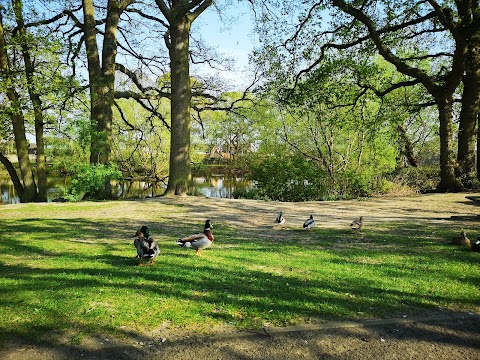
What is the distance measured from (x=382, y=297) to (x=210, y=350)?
112 inches

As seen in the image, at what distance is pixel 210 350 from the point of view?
3914mm

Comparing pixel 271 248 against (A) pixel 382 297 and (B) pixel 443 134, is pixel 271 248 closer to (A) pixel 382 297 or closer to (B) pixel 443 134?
(A) pixel 382 297

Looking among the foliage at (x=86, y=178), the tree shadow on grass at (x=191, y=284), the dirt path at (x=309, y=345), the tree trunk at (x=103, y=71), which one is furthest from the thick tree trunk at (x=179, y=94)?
the dirt path at (x=309, y=345)

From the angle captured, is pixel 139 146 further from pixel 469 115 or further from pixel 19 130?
pixel 469 115

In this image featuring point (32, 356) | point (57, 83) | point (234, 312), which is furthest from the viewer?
point (57, 83)

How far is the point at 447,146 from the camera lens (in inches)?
794

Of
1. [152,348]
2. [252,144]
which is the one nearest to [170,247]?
[152,348]

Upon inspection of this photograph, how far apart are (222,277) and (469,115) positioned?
63.7 feet

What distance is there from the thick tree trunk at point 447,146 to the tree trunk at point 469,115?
23.9 inches

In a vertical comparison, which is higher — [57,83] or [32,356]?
[57,83]

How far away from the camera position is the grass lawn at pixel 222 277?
4.52 m

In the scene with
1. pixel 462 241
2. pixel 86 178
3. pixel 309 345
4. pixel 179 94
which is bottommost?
pixel 309 345

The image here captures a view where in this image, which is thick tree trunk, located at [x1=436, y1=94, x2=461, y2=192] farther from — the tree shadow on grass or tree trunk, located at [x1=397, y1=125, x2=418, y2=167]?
the tree shadow on grass

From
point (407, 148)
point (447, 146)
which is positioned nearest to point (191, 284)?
point (447, 146)
